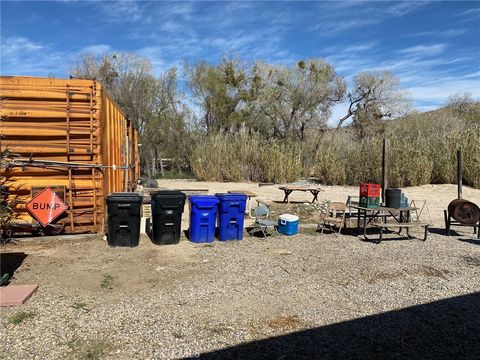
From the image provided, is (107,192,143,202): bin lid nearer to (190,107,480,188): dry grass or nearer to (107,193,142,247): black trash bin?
(107,193,142,247): black trash bin

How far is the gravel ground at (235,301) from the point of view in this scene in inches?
154

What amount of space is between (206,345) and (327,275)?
2895 mm

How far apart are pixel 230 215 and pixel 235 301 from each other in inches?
133

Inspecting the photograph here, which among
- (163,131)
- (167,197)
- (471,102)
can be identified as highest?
(471,102)

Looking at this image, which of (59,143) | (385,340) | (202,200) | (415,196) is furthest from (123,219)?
(415,196)

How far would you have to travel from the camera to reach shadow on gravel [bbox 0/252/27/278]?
19.6 feet

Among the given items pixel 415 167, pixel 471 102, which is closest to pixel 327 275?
pixel 415 167

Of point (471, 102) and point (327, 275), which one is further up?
point (471, 102)

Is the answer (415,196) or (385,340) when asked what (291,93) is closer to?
(415,196)

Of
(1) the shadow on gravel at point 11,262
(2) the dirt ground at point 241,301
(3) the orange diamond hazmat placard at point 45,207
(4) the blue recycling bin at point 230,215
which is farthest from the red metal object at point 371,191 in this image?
(1) the shadow on gravel at point 11,262

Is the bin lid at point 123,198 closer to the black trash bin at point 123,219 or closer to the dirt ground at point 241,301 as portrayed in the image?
the black trash bin at point 123,219

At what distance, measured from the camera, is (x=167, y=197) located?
776cm

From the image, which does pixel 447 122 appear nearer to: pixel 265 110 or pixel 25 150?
pixel 265 110

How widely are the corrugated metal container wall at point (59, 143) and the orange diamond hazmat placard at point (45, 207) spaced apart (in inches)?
10.8
